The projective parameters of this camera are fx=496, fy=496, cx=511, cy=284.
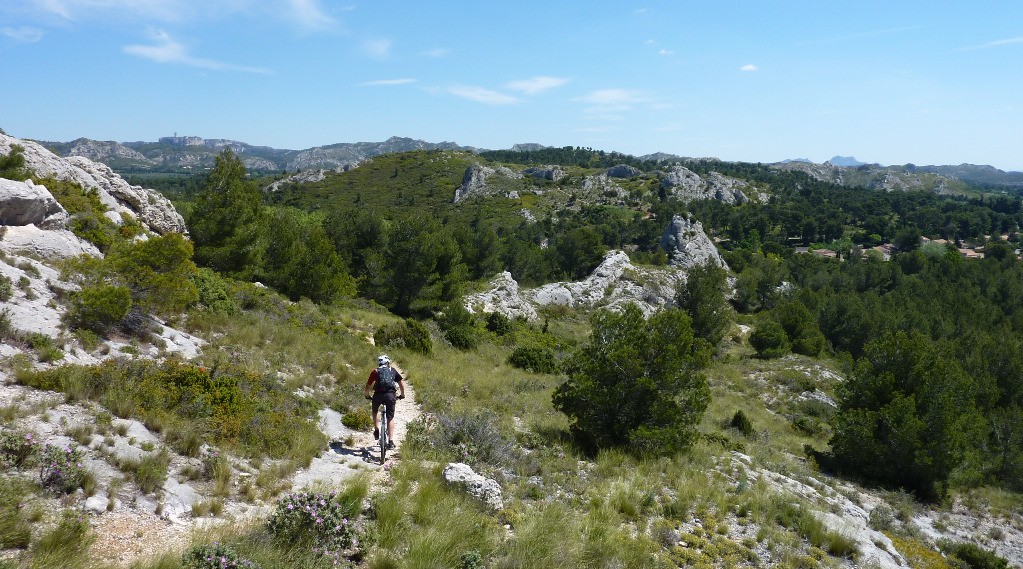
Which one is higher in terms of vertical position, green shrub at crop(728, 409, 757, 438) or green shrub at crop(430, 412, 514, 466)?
green shrub at crop(430, 412, 514, 466)

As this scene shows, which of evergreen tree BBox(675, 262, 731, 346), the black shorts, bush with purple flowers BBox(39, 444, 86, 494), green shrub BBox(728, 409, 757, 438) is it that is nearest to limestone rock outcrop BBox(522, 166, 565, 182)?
evergreen tree BBox(675, 262, 731, 346)

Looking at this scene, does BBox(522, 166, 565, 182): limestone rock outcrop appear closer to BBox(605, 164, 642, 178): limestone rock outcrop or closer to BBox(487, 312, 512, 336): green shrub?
BBox(605, 164, 642, 178): limestone rock outcrop

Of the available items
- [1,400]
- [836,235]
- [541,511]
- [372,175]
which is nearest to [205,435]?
[1,400]

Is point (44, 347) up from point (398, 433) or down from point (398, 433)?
up

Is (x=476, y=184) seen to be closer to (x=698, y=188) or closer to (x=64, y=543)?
(x=698, y=188)

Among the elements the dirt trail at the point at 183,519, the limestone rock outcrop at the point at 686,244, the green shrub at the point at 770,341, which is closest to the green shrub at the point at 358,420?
the dirt trail at the point at 183,519

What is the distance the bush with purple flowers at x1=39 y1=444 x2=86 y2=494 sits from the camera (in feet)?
17.9

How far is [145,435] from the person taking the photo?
7.25 metres

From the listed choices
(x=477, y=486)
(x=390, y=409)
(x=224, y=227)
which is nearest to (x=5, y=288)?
(x=390, y=409)

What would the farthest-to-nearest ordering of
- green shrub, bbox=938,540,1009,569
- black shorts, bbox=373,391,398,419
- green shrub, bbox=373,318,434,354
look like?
green shrub, bbox=373,318,434,354 → green shrub, bbox=938,540,1009,569 → black shorts, bbox=373,391,398,419

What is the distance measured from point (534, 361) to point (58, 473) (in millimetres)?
19216

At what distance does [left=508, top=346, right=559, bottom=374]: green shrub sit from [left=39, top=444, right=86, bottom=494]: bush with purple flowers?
60.7 feet

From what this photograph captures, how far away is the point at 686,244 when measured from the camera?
226 feet

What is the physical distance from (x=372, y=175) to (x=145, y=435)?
16160cm
